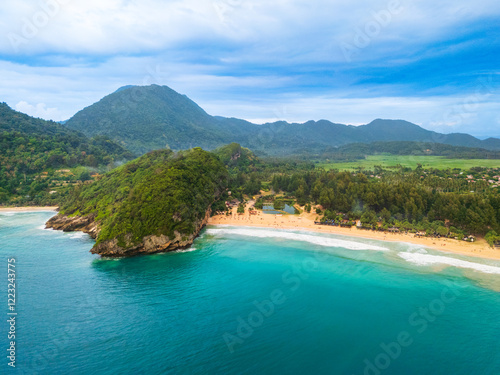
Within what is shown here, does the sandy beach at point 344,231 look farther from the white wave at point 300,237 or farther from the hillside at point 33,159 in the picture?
the hillside at point 33,159

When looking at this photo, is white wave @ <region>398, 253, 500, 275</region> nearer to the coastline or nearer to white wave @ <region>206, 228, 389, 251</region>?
white wave @ <region>206, 228, 389, 251</region>

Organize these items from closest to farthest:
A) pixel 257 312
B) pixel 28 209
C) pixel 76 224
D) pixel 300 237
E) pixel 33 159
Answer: pixel 257 312 < pixel 300 237 < pixel 76 224 < pixel 28 209 < pixel 33 159

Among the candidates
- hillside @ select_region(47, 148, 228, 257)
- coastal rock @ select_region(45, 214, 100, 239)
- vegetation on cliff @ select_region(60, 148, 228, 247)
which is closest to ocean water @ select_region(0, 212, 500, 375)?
hillside @ select_region(47, 148, 228, 257)

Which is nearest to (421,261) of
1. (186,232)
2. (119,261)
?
(186,232)

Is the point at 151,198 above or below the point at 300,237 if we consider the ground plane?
above

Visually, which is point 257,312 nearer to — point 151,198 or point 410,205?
point 151,198

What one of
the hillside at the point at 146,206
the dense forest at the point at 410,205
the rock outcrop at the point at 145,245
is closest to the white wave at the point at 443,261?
the dense forest at the point at 410,205

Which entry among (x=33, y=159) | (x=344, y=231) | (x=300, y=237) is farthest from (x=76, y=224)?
(x=33, y=159)
